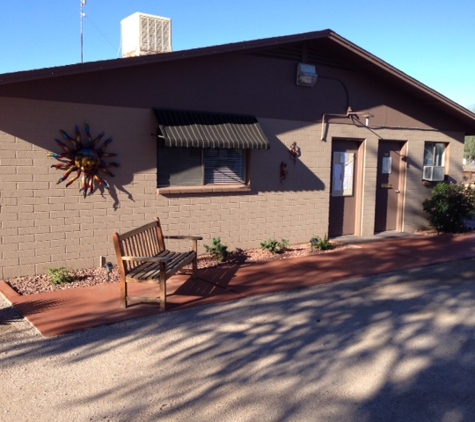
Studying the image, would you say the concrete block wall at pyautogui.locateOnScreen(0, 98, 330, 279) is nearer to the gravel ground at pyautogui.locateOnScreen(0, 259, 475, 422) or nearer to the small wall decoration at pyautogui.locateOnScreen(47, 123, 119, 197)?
the small wall decoration at pyautogui.locateOnScreen(47, 123, 119, 197)

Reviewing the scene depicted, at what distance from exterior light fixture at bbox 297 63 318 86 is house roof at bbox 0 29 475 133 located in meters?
0.23

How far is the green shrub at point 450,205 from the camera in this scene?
11.8m

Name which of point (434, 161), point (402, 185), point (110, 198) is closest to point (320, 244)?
point (402, 185)

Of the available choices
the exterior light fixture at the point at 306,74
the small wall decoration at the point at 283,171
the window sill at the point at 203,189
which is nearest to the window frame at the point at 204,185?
the window sill at the point at 203,189

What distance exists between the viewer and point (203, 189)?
8.86 m

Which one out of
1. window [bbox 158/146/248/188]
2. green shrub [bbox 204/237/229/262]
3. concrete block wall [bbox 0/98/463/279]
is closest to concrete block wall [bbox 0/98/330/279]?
concrete block wall [bbox 0/98/463/279]

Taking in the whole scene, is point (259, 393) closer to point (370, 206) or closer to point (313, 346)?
point (313, 346)

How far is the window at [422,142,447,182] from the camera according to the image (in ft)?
40.7

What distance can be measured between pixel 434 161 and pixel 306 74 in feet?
15.9

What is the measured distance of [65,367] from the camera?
454cm

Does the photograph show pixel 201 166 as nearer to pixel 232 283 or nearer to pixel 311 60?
pixel 232 283

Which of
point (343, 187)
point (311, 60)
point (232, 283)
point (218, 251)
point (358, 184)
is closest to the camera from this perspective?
point (232, 283)

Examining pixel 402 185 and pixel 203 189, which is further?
pixel 402 185

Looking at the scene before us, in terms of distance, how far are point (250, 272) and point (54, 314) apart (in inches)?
126
